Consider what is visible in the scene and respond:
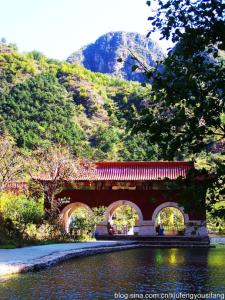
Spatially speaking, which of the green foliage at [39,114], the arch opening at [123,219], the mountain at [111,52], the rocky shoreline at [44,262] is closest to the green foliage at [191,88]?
the rocky shoreline at [44,262]

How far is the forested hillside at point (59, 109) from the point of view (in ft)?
156

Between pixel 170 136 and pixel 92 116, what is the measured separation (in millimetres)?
58296

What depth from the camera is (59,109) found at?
2247 inches

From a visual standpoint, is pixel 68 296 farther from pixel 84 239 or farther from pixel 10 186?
pixel 10 186

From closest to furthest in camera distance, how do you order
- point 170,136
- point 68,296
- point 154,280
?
point 170,136, point 68,296, point 154,280

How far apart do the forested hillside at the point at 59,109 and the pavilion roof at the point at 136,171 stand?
49.0 ft

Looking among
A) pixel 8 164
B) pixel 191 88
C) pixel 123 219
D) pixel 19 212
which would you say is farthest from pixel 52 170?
pixel 191 88

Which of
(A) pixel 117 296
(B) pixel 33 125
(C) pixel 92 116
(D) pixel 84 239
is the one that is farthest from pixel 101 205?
(C) pixel 92 116

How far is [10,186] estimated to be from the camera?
75.8 ft

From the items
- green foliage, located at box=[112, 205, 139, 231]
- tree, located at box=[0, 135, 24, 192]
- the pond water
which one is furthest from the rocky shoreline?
green foliage, located at box=[112, 205, 139, 231]

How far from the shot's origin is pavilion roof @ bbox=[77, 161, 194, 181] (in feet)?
79.6

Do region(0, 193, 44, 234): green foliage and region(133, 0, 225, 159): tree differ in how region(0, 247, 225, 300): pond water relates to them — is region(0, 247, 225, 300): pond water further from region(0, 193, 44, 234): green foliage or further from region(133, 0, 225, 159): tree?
region(0, 193, 44, 234): green foliage

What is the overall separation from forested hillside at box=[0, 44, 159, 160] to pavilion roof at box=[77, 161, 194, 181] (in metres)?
14.9

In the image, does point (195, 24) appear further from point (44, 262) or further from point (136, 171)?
point (136, 171)
